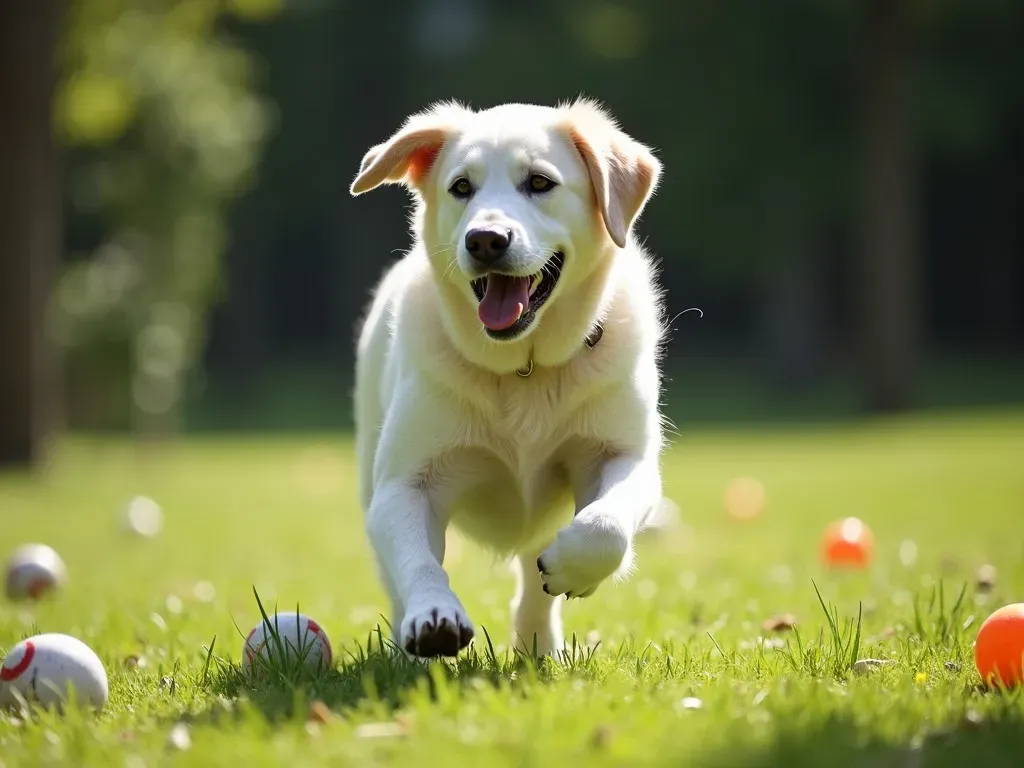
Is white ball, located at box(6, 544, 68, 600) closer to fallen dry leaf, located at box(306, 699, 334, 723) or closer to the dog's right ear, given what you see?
the dog's right ear

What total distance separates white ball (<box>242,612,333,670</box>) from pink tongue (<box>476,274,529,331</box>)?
1.29 meters

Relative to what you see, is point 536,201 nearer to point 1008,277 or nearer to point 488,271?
point 488,271

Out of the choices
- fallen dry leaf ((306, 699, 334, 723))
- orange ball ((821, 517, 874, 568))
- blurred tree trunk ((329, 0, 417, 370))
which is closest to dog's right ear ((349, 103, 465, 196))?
fallen dry leaf ((306, 699, 334, 723))

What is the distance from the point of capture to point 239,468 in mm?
17922

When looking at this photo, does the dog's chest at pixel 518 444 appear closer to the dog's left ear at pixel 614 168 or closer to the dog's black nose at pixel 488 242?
the dog's black nose at pixel 488 242

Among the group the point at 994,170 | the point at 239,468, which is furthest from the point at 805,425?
the point at 994,170

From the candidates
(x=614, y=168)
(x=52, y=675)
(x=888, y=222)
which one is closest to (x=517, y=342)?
(x=614, y=168)

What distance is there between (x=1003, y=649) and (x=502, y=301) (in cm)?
208

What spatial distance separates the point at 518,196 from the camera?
485cm

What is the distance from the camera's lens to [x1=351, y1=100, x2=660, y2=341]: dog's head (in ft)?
15.3

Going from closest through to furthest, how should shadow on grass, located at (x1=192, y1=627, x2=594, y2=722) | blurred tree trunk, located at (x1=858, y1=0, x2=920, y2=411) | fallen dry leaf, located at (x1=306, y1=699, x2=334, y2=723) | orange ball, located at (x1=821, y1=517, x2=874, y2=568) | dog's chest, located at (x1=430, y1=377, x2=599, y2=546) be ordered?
fallen dry leaf, located at (x1=306, y1=699, x2=334, y2=723), shadow on grass, located at (x1=192, y1=627, x2=594, y2=722), dog's chest, located at (x1=430, y1=377, x2=599, y2=546), orange ball, located at (x1=821, y1=517, x2=874, y2=568), blurred tree trunk, located at (x1=858, y1=0, x2=920, y2=411)

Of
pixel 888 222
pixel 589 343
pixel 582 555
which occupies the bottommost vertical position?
pixel 582 555

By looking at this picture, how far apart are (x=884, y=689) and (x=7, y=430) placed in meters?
13.5

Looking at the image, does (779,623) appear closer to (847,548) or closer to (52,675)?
(847,548)
